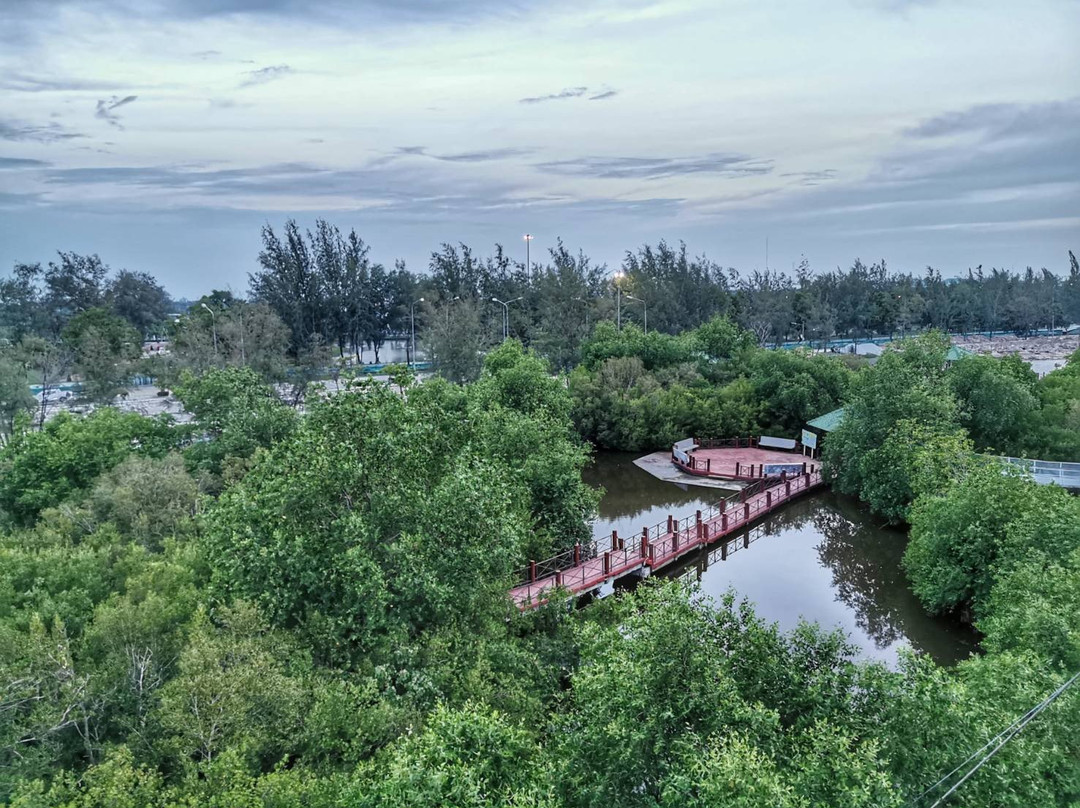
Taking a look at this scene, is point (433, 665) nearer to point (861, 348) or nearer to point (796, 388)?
point (796, 388)

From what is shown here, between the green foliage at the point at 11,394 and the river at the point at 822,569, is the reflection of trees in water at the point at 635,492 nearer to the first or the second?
the river at the point at 822,569

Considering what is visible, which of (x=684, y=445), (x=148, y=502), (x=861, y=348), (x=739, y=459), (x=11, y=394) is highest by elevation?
(x=11, y=394)

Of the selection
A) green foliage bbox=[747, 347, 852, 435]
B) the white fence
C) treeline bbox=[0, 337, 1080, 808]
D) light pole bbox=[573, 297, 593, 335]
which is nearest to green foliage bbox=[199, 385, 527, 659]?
treeline bbox=[0, 337, 1080, 808]

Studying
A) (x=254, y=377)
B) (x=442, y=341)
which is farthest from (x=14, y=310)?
(x=254, y=377)

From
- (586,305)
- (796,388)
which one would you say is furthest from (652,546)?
(586,305)

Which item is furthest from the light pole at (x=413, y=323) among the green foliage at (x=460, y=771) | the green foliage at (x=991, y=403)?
the green foliage at (x=460, y=771)

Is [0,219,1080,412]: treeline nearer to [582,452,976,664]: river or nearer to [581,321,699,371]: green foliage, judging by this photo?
[581,321,699,371]: green foliage

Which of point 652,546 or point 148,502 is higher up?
point 148,502

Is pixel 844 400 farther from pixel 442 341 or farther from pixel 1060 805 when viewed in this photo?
pixel 1060 805
